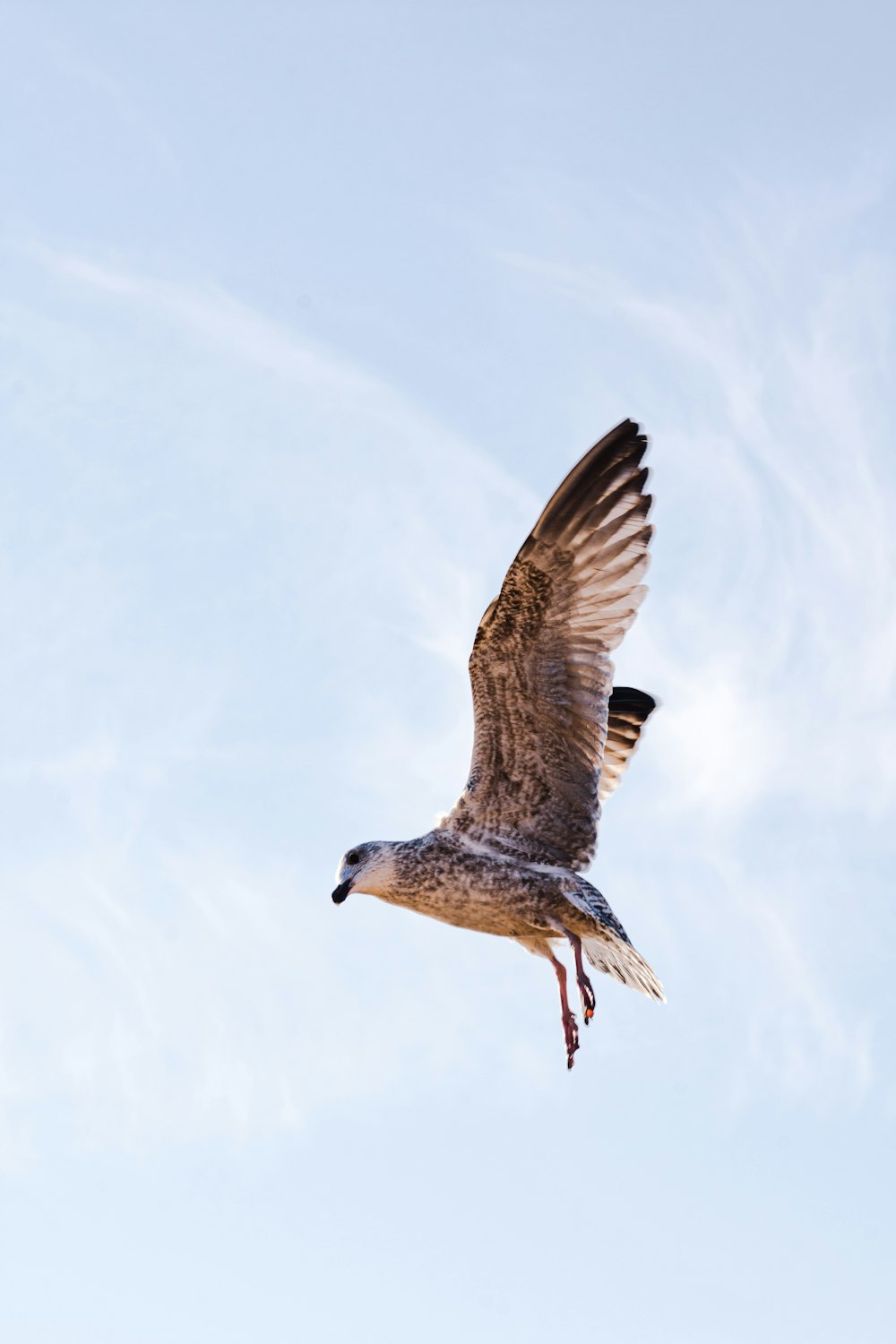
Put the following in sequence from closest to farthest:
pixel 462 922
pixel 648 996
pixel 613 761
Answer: pixel 648 996 < pixel 462 922 < pixel 613 761

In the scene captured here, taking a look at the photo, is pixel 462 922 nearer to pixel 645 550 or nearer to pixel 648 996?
pixel 648 996

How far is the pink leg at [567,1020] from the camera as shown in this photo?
1316 cm

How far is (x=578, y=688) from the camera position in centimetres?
1379

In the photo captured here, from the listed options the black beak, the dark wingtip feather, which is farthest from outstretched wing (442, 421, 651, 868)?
the black beak

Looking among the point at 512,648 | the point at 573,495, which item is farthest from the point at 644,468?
the point at 512,648

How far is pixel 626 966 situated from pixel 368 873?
95.4 inches

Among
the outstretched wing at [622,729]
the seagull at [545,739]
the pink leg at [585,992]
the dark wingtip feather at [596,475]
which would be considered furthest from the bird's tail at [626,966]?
the dark wingtip feather at [596,475]

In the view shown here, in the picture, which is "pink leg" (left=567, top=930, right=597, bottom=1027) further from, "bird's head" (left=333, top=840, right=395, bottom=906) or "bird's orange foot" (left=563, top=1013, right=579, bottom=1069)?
"bird's head" (left=333, top=840, right=395, bottom=906)

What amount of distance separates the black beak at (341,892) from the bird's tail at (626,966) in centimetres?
220

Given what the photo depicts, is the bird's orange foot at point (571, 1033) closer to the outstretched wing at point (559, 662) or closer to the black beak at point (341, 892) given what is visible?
the outstretched wing at point (559, 662)

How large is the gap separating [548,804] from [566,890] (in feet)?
3.08

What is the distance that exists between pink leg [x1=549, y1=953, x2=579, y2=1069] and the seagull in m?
0.01

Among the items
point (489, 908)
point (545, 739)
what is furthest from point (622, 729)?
A: point (489, 908)

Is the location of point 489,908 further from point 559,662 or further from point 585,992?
point 559,662
